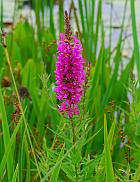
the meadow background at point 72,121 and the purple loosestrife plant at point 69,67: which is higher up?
the purple loosestrife plant at point 69,67

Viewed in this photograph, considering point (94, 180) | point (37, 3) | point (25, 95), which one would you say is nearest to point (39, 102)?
point (25, 95)

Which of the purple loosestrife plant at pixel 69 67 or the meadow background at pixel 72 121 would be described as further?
the meadow background at pixel 72 121

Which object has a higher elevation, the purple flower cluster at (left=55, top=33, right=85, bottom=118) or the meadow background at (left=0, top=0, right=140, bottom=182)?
the purple flower cluster at (left=55, top=33, right=85, bottom=118)

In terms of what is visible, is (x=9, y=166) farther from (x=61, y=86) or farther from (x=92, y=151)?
(x=92, y=151)

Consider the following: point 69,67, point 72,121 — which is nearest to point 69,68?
point 69,67

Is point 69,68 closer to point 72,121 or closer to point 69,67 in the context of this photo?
point 69,67

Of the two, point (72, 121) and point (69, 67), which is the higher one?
point (69, 67)

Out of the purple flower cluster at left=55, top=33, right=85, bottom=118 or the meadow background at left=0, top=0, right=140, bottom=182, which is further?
the meadow background at left=0, top=0, right=140, bottom=182

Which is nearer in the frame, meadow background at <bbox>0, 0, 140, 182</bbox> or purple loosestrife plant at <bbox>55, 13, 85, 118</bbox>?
purple loosestrife plant at <bbox>55, 13, 85, 118</bbox>
